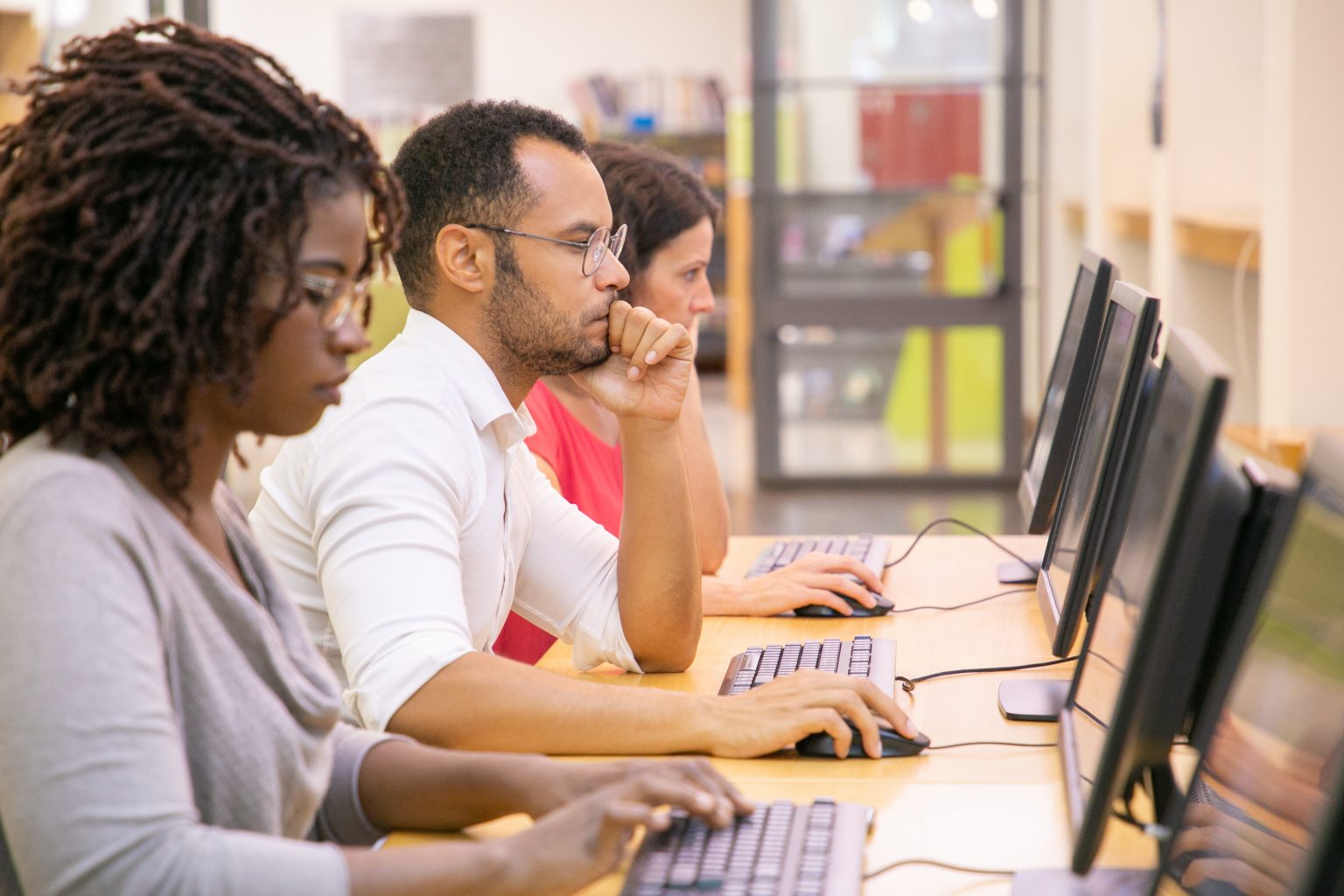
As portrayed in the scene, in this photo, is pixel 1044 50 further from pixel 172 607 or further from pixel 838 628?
pixel 172 607

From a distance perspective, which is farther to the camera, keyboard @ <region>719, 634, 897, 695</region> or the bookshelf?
the bookshelf

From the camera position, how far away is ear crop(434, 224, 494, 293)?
158 centimetres

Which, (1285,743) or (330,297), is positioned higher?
(330,297)

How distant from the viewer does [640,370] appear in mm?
1711

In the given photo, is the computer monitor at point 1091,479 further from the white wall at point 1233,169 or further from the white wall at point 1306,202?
the white wall at point 1306,202

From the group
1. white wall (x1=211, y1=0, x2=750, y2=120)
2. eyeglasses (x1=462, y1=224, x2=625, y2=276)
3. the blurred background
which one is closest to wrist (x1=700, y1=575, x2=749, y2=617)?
eyeglasses (x1=462, y1=224, x2=625, y2=276)

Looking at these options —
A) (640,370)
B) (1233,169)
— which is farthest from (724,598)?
(1233,169)

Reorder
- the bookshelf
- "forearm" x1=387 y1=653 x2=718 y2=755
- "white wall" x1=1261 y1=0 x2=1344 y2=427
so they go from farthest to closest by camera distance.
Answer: the bookshelf < "white wall" x1=1261 y1=0 x2=1344 y2=427 < "forearm" x1=387 y1=653 x2=718 y2=755

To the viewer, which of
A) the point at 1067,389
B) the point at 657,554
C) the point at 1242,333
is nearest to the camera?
the point at 657,554

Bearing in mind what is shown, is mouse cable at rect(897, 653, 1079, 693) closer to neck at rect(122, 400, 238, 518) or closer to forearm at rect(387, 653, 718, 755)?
forearm at rect(387, 653, 718, 755)

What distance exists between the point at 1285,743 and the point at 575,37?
9.30 m

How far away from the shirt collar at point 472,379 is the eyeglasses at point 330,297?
1.63ft

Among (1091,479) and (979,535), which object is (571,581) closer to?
(1091,479)

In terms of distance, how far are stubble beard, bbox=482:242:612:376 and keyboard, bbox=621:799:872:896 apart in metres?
0.64
